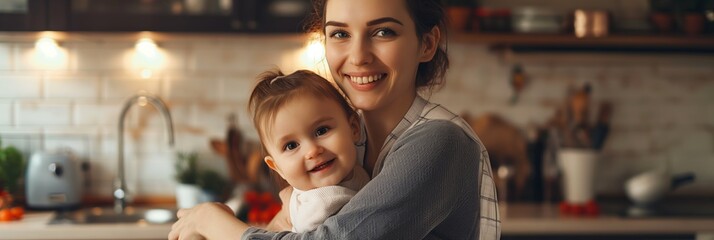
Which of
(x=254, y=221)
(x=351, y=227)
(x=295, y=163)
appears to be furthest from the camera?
(x=254, y=221)

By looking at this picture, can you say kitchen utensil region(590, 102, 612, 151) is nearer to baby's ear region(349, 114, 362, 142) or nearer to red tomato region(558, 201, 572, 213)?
red tomato region(558, 201, 572, 213)

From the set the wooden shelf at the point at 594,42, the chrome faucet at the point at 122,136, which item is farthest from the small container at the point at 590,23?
the chrome faucet at the point at 122,136

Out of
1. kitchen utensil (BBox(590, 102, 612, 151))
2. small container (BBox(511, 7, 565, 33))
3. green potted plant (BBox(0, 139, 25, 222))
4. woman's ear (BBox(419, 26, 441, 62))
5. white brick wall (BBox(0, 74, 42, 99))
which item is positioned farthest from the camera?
kitchen utensil (BBox(590, 102, 612, 151))

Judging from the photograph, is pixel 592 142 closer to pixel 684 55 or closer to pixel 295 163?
pixel 684 55

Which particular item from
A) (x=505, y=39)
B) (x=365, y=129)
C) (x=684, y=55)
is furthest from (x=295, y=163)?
(x=684, y=55)

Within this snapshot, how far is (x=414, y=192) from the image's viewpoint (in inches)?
48.0

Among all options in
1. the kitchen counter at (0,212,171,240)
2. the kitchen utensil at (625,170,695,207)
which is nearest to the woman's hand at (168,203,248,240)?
the kitchen counter at (0,212,171,240)

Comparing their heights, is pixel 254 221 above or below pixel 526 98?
below

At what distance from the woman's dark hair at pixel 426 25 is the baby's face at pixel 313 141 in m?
0.20

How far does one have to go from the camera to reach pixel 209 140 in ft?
12.4

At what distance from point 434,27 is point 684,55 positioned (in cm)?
275

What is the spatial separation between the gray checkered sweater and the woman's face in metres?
0.11

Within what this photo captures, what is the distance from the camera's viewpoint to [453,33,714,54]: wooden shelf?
358 cm

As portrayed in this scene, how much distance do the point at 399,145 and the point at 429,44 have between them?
0.27 meters
